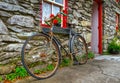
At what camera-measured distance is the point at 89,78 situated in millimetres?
3062

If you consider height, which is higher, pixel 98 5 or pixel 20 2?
pixel 98 5

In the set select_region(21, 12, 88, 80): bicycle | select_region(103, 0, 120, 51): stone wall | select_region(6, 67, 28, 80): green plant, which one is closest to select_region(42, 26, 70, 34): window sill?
select_region(21, 12, 88, 80): bicycle

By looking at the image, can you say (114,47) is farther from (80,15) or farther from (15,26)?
(15,26)

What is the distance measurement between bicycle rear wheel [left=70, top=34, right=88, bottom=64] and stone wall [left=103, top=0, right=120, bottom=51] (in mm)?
2306

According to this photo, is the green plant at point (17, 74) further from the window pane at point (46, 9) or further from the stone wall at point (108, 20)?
the stone wall at point (108, 20)

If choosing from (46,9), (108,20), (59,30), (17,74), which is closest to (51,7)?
(46,9)

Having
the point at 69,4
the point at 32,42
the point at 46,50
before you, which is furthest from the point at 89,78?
the point at 69,4

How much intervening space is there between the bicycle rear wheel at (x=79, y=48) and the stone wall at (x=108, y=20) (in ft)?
7.57

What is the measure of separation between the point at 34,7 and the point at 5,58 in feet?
3.83

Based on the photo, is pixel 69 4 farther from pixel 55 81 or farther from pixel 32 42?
pixel 55 81

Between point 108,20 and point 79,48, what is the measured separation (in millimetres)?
3115

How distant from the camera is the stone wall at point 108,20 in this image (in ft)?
21.5

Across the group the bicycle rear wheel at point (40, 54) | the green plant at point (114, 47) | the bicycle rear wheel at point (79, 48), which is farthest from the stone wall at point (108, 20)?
the bicycle rear wheel at point (40, 54)

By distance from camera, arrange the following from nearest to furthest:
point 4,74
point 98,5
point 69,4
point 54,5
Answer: point 4,74 < point 54,5 < point 69,4 < point 98,5
